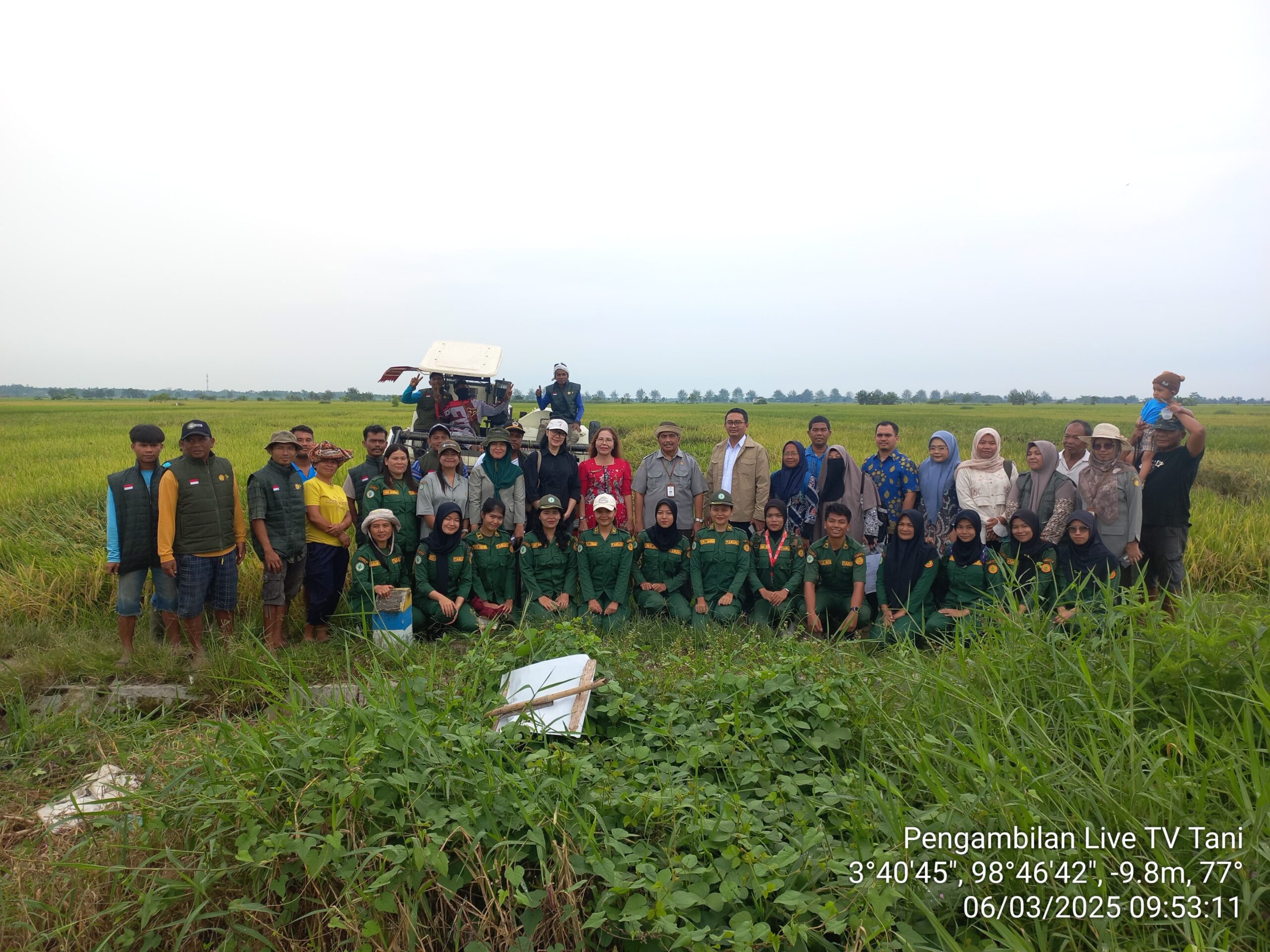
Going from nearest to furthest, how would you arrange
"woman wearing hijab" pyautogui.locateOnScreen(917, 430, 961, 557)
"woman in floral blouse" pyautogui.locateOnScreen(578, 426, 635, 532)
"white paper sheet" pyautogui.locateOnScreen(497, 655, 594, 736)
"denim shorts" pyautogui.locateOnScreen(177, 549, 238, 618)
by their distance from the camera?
"white paper sheet" pyautogui.locateOnScreen(497, 655, 594, 736)
"denim shorts" pyautogui.locateOnScreen(177, 549, 238, 618)
"woman wearing hijab" pyautogui.locateOnScreen(917, 430, 961, 557)
"woman in floral blouse" pyautogui.locateOnScreen(578, 426, 635, 532)

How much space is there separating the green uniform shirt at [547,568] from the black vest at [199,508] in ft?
7.23

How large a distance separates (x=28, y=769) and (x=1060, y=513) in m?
6.75

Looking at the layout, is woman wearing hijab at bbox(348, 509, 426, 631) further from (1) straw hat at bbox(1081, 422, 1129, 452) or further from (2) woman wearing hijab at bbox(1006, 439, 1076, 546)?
(1) straw hat at bbox(1081, 422, 1129, 452)

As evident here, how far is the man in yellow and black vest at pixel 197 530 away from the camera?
4293 mm

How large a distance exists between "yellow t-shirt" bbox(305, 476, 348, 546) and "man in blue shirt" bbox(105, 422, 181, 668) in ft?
3.02

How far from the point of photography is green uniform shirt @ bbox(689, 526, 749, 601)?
17.3ft

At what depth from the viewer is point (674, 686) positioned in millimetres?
3420

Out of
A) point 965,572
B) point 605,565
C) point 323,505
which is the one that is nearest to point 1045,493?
point 965,572

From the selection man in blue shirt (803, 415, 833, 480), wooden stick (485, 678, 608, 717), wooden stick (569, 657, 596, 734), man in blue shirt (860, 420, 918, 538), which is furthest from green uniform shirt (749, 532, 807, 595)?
wooden stick (485, 678, 608, 717)

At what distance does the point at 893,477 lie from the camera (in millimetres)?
5566

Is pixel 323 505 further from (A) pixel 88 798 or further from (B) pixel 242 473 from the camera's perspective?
(B) pixel 242 473

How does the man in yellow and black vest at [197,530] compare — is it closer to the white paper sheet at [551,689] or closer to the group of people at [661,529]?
the group of people at [661,529]

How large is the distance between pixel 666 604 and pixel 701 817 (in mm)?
3062

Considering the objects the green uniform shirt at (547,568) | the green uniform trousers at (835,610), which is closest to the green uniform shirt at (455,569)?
the green uniform shirt at (547,568)
